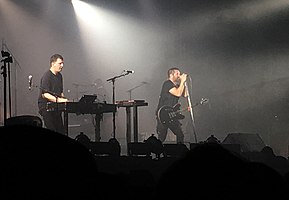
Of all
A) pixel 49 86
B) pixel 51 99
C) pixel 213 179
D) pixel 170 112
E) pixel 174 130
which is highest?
pixel 49 86

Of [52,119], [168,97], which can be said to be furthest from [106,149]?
[168,97]

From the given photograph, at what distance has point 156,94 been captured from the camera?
15.9 meters

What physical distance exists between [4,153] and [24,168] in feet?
0.15

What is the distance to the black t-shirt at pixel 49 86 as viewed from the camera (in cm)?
952

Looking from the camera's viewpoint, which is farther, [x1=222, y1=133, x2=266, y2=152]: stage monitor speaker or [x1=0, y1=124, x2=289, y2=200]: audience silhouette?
[x1=222, y1=133, x2=266, y2=152]: stage monitor speaker

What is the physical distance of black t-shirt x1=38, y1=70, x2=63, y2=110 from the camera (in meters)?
9.52

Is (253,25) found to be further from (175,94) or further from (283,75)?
(175,94)

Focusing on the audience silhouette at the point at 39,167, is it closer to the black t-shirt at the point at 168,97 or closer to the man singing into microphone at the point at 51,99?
the man singing into microphone at the point at 51,99

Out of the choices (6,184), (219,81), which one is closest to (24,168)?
(6,184)

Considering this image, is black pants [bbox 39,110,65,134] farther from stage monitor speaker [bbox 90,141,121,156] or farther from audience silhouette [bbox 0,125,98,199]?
audience silhouette [bbox 0,125,98,199]

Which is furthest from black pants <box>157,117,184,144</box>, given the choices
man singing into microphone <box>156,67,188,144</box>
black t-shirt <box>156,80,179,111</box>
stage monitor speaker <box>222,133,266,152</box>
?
stage monitor speaker <box>222,133,266,152</box>

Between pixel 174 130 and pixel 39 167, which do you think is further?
pixel 174 130

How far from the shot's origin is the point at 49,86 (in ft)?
31.4

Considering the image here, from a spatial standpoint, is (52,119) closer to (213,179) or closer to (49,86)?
(49,86)
